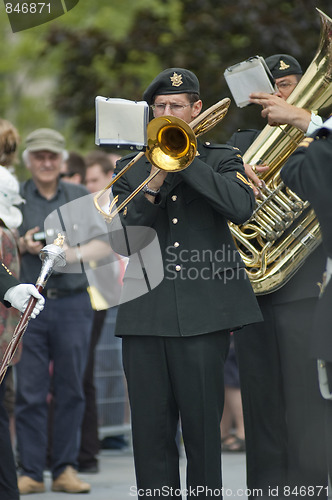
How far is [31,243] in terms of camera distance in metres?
6.62

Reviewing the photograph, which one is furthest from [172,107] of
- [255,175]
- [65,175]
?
[65,175]

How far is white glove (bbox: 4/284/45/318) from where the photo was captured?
15.2 ft

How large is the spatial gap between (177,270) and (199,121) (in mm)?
691

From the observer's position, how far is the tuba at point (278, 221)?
5230 mm

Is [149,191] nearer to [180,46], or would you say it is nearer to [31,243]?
[31,243]

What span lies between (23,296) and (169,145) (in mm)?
1040

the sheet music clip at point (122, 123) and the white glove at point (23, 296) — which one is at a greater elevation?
the sheet music clip at point (122, 123)

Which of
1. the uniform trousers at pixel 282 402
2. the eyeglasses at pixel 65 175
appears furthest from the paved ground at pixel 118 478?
the eyeglasses at pixel 65 175

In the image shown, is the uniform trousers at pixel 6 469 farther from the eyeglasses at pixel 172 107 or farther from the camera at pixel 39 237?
the eyeglasses at pixel 172 107

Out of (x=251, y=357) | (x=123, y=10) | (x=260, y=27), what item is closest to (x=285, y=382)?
(x=251, y=357)

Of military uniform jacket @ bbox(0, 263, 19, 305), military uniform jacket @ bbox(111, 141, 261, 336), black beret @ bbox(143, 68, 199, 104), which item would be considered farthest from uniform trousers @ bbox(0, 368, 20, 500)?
black beret @ bbox(143, 68, 199, 104)

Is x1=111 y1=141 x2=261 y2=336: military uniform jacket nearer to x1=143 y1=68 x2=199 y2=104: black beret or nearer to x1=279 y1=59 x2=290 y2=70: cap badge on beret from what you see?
x1=143 y1=68 x2=199 y2=104: black beret

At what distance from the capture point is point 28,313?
458cm

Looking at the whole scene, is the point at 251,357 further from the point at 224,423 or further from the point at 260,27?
the point at 260,27
